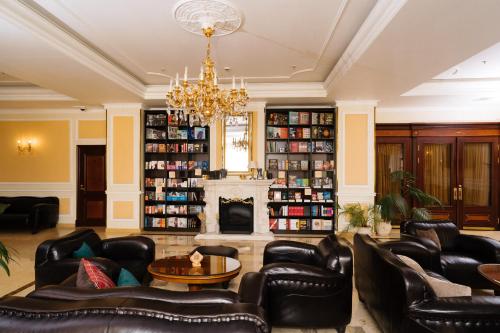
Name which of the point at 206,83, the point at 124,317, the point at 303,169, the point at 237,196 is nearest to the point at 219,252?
the point at 206,83

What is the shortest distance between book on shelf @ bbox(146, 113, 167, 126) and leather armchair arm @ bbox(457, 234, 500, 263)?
250 inches

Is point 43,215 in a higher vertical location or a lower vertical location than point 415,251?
lower

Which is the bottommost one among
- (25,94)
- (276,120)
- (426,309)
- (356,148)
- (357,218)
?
(357,218)

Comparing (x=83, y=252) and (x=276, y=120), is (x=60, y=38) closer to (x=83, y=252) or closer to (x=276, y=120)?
(x=83, y=252)

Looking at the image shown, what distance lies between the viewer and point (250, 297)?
6.73ft

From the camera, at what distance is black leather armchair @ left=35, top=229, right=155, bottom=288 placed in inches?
126

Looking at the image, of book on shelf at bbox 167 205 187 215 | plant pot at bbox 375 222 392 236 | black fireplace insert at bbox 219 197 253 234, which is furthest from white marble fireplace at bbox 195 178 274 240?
plant pot at bbox 375 222 392 236

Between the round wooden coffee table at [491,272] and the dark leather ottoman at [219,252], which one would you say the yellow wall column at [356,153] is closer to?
the dark leather ottoman at [219,252]

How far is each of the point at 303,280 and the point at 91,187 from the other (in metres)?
7.52

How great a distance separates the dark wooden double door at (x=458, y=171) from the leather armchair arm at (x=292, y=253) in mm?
5154

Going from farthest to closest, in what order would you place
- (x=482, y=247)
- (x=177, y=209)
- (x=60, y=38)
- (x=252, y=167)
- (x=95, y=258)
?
(x=177, y=209) < (x=252, y=167) < (x=60, y=38) < (x=482, y=247) < (x=95, y=258)

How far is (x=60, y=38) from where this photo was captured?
4035 mm

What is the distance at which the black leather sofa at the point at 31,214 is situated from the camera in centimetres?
733

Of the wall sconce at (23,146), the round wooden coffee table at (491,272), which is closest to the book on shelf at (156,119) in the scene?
the wall sconce at (23,146)
